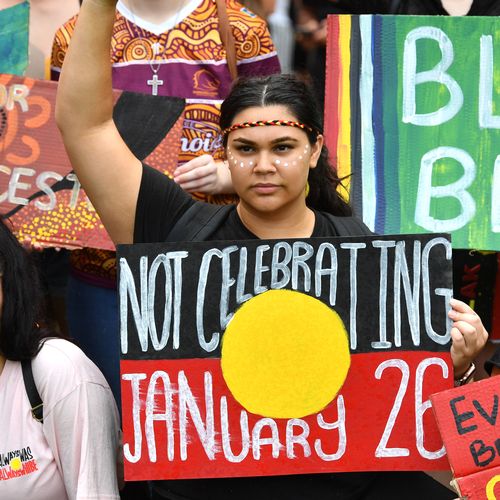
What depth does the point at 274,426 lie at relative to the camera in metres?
2.65

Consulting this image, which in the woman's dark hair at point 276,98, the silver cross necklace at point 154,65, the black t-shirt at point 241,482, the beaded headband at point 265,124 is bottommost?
the black t-shirt at point 241,482

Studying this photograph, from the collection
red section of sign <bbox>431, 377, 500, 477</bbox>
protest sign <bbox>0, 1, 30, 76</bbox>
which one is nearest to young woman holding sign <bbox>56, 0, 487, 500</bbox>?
red section of sign <bbox>431, 377, 500, 477</bbox>

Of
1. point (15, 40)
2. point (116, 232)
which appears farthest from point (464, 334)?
point (15, 40)

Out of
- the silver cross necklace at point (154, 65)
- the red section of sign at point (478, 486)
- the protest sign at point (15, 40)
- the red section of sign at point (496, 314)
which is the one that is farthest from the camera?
the red section of sign at point (496, 314)

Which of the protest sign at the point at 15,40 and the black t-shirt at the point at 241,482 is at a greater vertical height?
the protest sign at the point at 15,40

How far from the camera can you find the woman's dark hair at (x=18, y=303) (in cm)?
285

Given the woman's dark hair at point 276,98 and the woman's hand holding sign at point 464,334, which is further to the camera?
the woman's dark hair at point 276,98

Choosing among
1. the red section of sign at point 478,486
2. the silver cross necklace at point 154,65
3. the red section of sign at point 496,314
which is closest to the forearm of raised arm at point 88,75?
the silver cross necklace at point 154,65

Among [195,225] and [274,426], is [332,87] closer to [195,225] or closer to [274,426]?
[195,225]

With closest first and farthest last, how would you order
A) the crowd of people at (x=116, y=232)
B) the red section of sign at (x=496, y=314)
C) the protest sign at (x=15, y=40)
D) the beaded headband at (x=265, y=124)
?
the crowd of people at (x=116, y=232)
the beaded headband at (x=265, y=124)
the protest sign at (x=15, y=40)
the red section of sign at (x=496, y=314)

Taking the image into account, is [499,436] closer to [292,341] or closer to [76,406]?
[292,341]

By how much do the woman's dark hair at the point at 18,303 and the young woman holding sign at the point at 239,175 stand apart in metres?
0.31

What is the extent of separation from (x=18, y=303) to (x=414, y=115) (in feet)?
4.47

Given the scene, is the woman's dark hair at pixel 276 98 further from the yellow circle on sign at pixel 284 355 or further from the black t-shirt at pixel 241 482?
the yellow circle on sign at pixel 284 355
